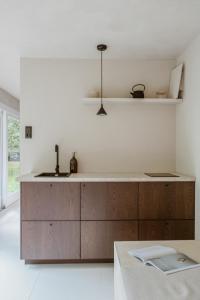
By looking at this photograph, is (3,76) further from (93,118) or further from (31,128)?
(93,118)

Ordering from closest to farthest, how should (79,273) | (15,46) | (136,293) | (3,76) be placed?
(136,293)
(79,273)
(15,46)
(3,76)

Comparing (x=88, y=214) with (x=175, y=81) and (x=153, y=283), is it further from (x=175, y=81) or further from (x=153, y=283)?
(x=175, y=81)

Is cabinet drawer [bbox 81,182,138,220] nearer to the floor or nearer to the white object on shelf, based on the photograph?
the floor

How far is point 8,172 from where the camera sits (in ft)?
19.2

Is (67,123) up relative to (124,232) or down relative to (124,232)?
up

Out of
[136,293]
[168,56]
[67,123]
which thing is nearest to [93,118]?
[67,123]

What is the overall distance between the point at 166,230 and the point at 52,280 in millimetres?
1298

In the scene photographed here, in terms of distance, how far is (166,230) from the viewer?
279 cm

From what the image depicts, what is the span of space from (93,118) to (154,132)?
0.83 metres

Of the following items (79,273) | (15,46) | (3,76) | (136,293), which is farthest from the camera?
(3,76)

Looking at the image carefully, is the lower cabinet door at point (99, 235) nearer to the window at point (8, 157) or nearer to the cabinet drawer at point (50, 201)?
the cabinet drawer at point (50, 201)

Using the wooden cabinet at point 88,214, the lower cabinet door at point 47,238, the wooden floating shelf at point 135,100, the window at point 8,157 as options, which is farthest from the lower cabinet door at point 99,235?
the window at point 8,157

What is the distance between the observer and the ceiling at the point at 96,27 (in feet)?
6.94

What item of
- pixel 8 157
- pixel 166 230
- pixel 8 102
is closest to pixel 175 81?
pixel 166 230
